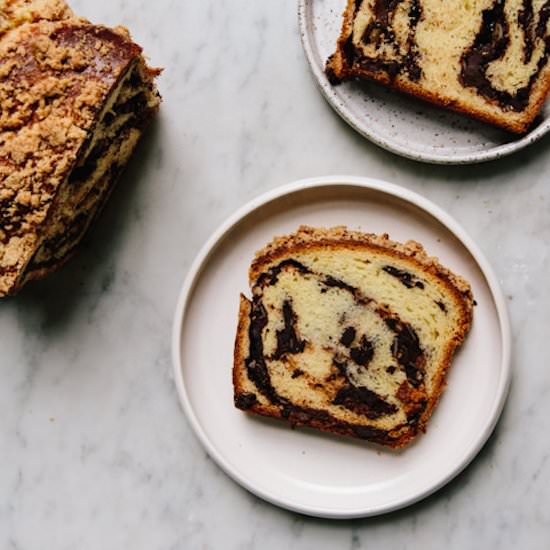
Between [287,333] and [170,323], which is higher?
[287,333]

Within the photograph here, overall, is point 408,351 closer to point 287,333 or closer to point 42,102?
point 287,333

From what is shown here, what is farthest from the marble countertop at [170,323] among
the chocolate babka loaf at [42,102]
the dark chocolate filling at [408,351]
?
the chocolate babka loaf at [42,102]

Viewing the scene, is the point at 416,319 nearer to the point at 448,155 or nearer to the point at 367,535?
the point at 448,155

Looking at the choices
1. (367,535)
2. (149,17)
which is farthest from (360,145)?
(367,535)

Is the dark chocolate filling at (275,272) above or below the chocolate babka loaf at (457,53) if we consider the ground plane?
below

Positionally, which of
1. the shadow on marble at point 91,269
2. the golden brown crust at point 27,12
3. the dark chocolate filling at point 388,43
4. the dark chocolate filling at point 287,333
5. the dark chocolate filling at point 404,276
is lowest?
the shadow on marble at point 91,269

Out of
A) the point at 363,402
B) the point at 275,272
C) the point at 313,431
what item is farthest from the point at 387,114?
the point at 313,431

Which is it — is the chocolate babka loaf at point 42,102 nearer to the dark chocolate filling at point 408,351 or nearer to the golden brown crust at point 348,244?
the golden brown crust at point 348,244
